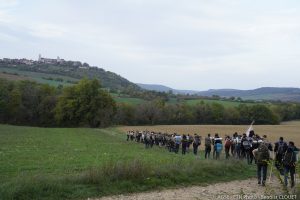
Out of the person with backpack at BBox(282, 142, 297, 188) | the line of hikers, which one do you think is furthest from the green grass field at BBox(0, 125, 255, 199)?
the person with backpack at BBox(282, 142, 297, 188)

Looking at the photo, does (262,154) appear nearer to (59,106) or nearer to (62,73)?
(59,106)

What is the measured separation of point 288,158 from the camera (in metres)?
15.4

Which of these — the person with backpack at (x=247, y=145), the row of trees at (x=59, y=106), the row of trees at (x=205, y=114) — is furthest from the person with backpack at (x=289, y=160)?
the row of trees at (x=205, y=114)

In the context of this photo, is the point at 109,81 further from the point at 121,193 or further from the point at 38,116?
the point at 121,193

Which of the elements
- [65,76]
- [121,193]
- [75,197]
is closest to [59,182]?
[75,197]

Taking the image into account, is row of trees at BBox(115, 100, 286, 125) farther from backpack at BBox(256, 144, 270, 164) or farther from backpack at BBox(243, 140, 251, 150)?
backpack at BBox(256, 144, 270, 164)

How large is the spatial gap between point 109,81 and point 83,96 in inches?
2985

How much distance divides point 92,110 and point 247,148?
2462 inches

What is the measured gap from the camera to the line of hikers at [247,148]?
1540 centimetres

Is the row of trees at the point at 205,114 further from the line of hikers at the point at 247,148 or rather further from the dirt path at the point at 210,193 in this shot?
the dirt path at the point at 210,193

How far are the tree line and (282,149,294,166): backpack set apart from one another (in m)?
68.7

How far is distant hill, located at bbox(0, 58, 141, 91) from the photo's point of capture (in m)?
130

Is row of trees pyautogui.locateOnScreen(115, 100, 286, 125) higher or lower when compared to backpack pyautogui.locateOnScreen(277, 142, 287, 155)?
higher

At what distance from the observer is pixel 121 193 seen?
13.0 m
